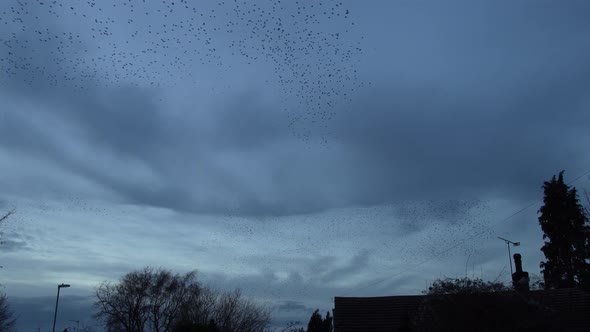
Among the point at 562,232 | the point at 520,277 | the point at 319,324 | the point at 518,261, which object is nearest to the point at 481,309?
the point at 520,277

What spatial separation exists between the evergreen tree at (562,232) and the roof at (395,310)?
19.6 m

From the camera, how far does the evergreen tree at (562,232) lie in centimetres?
4566

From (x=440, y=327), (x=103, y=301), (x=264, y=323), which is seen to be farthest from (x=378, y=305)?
(x=103, y=301)

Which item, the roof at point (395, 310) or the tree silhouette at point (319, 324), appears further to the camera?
the tree silhouette at point (319, 324)

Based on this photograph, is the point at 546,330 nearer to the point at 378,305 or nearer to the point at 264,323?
the point at 378,305

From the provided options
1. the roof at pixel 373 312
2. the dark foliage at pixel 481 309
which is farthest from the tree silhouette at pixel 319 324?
the dark foliage at pixel 481 309

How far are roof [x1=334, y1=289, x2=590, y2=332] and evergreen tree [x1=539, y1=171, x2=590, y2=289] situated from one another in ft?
64.4

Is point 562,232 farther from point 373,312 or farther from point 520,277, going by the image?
point 373,312

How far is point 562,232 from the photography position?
46.7m

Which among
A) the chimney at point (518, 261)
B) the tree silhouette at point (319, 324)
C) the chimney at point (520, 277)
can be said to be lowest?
the tree silhouette at point (319, 324)

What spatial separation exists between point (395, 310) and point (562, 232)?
1014 inches

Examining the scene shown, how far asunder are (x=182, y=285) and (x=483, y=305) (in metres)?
46.9

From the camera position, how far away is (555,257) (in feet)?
155

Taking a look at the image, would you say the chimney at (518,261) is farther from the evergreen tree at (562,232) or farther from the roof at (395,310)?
the evergreen tree at (562,232)
